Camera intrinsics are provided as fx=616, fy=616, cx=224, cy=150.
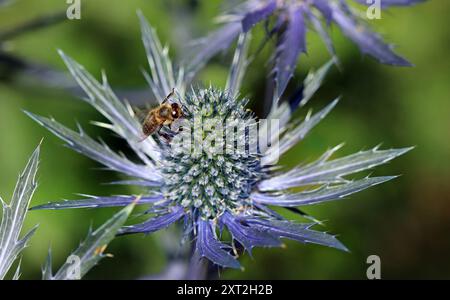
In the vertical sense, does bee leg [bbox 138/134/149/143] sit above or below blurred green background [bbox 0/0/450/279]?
below

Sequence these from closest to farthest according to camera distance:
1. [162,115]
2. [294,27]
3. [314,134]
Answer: [162,115]
[294,27]
[314,134]

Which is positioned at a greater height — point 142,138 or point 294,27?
point 294,27

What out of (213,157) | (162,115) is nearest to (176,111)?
(162,115)

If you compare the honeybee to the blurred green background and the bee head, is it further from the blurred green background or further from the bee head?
the blurred green background

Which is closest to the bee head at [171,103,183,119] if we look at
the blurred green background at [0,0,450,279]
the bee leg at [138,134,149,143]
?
the bee leg at [138,134,149,143]

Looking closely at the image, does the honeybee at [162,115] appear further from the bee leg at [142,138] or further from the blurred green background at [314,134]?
the blurred green background at [314,134]

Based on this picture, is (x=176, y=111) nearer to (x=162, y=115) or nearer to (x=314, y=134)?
(x=162, y=115)
